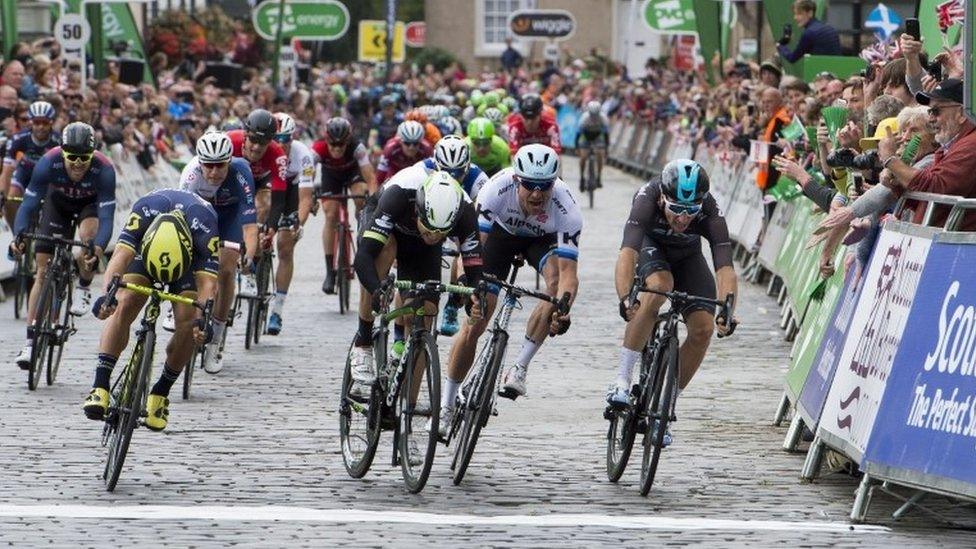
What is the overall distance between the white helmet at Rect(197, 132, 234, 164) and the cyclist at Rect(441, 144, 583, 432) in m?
2.13

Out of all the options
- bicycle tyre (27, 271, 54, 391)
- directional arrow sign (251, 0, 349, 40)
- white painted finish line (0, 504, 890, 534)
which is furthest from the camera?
directional arrow sign (251, 0, 349, 40)

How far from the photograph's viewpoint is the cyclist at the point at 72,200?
15.2 meters

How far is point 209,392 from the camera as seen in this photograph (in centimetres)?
1488

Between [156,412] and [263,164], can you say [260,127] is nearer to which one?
[263,164]

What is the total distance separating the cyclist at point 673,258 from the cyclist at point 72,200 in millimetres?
4330

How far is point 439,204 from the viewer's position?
10828mm

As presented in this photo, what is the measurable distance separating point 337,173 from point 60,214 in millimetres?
4728

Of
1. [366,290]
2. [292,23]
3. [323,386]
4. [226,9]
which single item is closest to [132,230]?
[366,290]

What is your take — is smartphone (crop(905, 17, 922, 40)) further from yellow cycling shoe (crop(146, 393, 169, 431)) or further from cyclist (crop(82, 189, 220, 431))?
yellow cycling shoe (crop(146, 393, 169, 431))

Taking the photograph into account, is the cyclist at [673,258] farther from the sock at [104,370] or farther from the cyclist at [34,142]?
the cyclist at [34,142]

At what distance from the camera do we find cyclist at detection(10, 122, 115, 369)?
15.2 meters

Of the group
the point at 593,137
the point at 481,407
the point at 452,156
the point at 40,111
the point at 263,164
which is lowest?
the point at 593,137

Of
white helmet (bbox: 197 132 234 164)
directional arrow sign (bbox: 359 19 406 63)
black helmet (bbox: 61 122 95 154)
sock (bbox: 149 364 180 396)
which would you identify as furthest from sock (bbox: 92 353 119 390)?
directional arrow sign (bbox: 359 19 406 63)

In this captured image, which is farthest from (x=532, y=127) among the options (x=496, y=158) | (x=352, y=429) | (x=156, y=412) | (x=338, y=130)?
(x=352, y=429)
